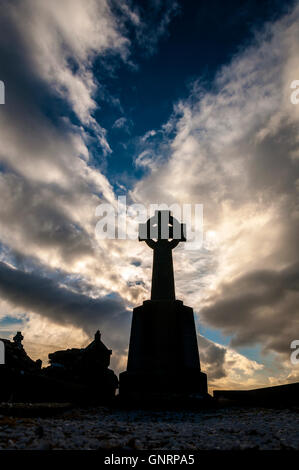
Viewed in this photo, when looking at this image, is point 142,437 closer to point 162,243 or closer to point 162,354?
point 162,354

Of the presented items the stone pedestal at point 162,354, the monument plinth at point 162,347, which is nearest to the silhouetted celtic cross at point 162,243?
the monument plinth at point 162,347

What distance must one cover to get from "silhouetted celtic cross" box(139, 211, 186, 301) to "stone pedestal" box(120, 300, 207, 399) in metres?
1.16

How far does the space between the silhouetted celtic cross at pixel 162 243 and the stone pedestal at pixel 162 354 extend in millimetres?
1163

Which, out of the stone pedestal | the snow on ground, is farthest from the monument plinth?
the snow on ground

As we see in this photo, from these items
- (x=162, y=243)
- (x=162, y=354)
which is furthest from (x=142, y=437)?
(x=162, y=243)

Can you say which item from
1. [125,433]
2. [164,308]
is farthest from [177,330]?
[125,433]

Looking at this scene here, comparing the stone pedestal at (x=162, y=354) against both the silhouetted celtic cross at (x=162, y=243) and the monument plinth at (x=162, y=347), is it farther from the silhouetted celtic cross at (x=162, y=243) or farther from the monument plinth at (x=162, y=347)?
the silhouetted celtic cross at (x=162, y=243)

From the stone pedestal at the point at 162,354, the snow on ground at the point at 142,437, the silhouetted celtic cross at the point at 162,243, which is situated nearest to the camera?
the snow on ground at the point at 142,437

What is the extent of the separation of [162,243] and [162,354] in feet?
25.1

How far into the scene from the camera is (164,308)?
16.5m

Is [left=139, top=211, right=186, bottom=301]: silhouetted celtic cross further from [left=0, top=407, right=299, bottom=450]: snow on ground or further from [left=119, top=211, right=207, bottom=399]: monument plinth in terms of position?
[left=0, top=407, right=299, bottom=450]: snow on ground

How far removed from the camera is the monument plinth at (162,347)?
1430 cm

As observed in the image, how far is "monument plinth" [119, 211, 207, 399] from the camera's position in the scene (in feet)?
46.9
